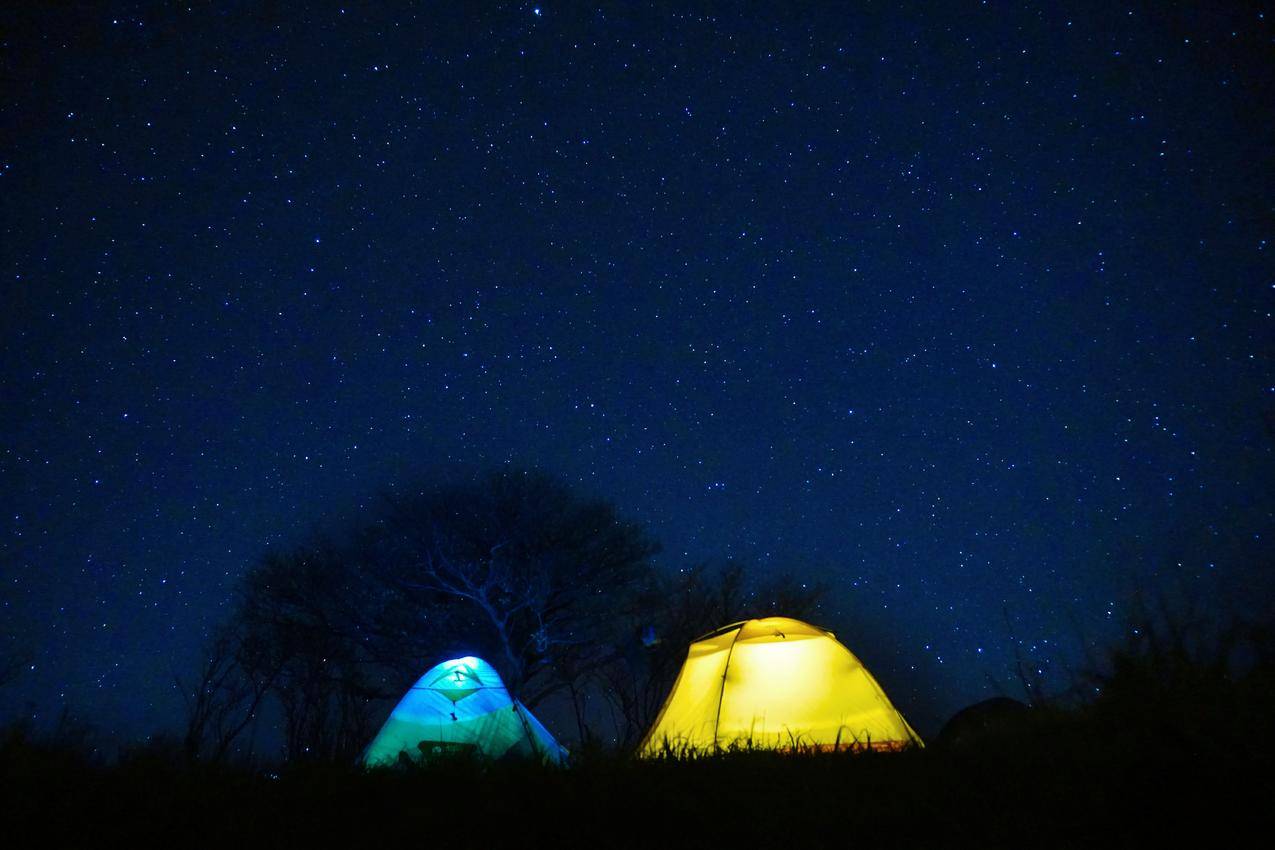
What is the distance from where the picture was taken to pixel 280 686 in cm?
1922

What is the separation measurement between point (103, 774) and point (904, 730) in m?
7.46

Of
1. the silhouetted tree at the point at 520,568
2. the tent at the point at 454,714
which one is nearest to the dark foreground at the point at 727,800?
the tent at the point at 454,714

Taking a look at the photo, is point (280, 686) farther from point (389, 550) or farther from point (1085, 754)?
point (1085, 754)

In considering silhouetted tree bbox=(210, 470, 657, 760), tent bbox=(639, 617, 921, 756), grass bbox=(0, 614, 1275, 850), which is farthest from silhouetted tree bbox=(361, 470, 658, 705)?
grass bbox=(0, 614, 1275, 850)

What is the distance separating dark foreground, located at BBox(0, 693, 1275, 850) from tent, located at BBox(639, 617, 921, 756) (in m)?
4.64

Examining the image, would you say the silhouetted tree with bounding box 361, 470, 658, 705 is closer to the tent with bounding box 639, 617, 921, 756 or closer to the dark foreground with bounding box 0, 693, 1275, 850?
the tent with bounding box 639, 617, 921, 756

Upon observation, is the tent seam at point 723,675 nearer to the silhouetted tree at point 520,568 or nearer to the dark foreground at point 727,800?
the dark foreground at point 727,800

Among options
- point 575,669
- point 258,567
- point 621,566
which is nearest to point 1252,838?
point 621,566

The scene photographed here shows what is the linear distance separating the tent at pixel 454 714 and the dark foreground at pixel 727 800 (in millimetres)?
6552

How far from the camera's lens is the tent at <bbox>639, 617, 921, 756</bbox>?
7590mm

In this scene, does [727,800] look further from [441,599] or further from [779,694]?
[441,599]

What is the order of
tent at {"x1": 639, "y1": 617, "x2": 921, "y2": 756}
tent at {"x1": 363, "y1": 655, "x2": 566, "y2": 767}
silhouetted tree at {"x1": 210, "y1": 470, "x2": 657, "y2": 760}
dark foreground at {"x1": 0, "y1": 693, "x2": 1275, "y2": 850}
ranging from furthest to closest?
silhouetted tree at {"x1": 210, "y1": 470, "x2": 657, "y2": 760} < tent at {"x1": 363, "y1": 655, "x2": 566, "y2": 767} < tent at {"x1": 639, "y1": 617, "x2": 921, "y2": 756} < dark foreground at {"x1": 0, "y1": 693, "x2": 1275, "y2": 850}

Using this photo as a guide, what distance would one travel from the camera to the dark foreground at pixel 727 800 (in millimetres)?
2369

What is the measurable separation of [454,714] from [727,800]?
7939 millimetres
